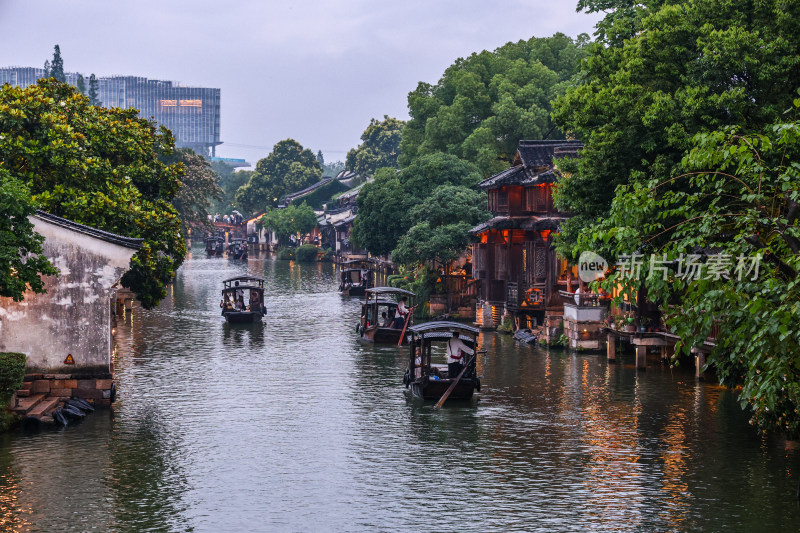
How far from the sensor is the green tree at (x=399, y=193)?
6825 cm

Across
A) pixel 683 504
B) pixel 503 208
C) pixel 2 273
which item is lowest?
pixel 683 504

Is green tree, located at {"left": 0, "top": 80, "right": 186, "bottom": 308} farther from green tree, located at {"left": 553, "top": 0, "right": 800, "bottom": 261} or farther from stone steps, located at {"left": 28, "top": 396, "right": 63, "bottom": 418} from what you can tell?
green tree, located at {"left": 553, "top": 0, "right": 800, "bottom": 261}

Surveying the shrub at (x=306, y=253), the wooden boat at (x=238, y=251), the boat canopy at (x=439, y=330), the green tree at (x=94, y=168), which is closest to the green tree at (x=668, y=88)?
the boat canopy at (x=439, y=330)

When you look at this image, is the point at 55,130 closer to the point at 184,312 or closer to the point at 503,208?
the point at 503,208

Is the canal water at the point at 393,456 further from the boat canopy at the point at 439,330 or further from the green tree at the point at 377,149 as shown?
the green tree at the point at 377,149

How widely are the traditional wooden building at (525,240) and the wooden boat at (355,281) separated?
1817cm

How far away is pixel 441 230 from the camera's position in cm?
6200

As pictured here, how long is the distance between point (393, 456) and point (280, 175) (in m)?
136

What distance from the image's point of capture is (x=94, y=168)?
37062 millimetres

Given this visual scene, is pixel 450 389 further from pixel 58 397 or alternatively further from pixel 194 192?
pixel 194 192

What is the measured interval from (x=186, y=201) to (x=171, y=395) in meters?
51.4

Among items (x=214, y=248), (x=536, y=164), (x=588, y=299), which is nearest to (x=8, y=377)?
(x=588, y=299)

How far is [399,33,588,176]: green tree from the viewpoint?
71.2m

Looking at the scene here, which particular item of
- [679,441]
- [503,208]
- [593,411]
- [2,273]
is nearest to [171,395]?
[2,273]
